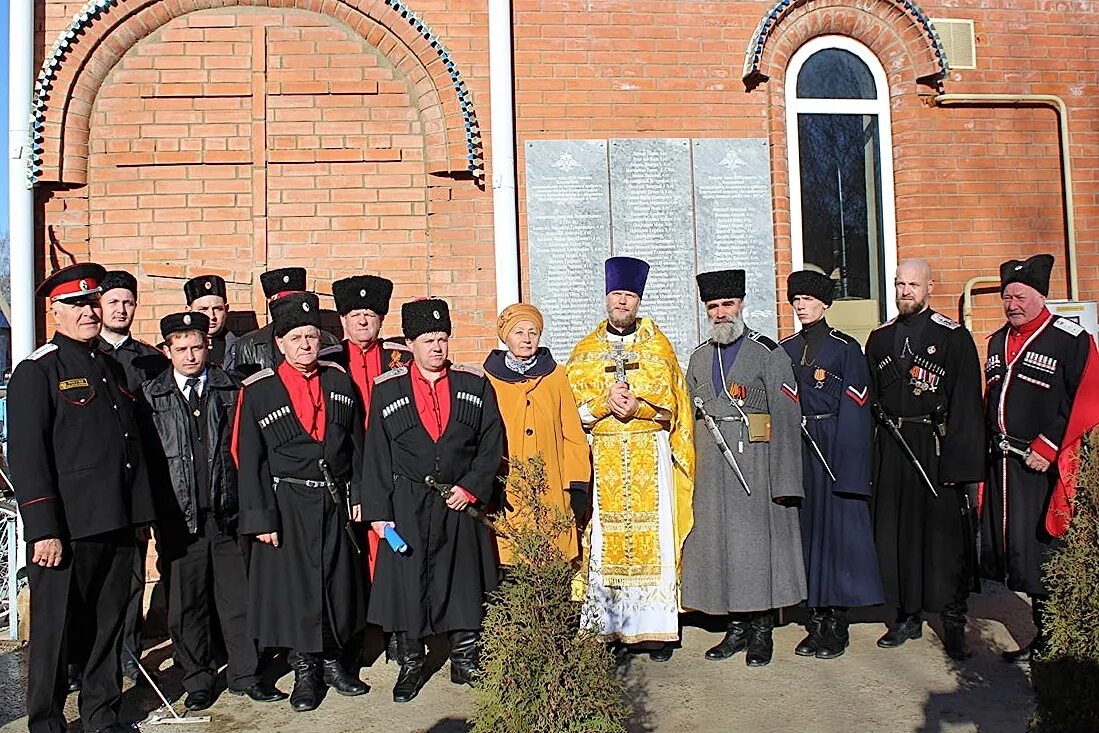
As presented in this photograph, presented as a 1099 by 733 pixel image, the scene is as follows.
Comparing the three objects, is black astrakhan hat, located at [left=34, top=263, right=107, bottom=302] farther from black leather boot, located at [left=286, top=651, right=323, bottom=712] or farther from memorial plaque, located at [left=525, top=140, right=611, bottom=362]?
memorial plaque, located at [left=525, top=140, right=611, bottom=362]

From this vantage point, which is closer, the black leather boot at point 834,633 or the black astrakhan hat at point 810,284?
the black leather boot at point 834,633

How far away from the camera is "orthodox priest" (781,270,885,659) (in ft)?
15.9

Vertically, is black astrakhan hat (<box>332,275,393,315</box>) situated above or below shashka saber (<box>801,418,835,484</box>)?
above

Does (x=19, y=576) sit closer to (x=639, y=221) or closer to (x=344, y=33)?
(x=344, y=33)

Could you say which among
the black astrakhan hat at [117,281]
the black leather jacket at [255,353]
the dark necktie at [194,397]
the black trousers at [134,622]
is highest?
the black astrakhan hat at [117,281]

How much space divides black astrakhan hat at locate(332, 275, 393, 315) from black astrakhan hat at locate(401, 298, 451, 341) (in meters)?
0.67

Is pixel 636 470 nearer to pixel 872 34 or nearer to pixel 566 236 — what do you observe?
pixel 566 236

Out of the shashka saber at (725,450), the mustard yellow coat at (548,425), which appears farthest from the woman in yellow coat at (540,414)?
the shashka saber at (725,450)

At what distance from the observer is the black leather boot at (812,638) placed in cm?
488

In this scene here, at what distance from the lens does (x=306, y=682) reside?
439cm

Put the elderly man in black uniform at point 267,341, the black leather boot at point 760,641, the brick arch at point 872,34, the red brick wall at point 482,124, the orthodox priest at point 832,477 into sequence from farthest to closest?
the brick arch at point 872,34
the red brick wall at point 482,124
the elderly man in black uniform at point 267,341
the orthodox priest at point 832,477
the black leather boot at point 760,641

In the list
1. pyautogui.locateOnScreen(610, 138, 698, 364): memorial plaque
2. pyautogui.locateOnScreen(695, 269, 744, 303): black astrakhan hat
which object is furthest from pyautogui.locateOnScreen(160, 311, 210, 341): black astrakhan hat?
pyautogui.locateOnScreen(610, 138, 698, 364): memorial plaque

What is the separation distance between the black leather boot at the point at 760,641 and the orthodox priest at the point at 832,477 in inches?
8.9

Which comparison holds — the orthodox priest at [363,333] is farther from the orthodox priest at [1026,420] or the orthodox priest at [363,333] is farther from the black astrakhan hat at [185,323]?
the orthodox priest at [1026,420]
